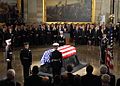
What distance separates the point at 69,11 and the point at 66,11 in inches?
10.3

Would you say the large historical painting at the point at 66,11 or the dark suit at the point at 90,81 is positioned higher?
the large historical painting at the point at 66,11

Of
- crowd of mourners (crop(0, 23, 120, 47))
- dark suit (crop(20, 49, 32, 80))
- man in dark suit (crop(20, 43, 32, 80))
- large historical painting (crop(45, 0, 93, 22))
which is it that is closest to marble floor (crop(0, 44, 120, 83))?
crowd of mourners (crop(0, 23, 120, 47))

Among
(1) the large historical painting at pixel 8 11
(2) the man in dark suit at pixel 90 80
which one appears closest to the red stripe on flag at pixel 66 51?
(2) the man in dark suit at pixel 90 80

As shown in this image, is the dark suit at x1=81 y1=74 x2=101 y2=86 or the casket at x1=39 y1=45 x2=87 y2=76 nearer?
the dark suit at x1=81 y1=74 x2=101 y2=86

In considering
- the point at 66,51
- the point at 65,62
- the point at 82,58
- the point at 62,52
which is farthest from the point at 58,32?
the point at 65,62

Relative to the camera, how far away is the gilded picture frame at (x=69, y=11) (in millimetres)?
31719

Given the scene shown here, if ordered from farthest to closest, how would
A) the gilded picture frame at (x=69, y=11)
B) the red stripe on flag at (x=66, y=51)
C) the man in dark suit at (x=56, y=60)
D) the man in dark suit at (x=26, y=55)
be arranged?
the gilded picture frame at (x=69, y=11) → the red stripe on flag at (x=66, y=51) → the man in dark suit at (x=26, y=55) → the man in dark suit at (x=56, y=60)

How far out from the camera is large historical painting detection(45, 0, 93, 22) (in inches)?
1255

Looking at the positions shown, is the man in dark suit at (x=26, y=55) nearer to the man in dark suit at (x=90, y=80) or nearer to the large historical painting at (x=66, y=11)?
the man in dark suit at (x=90, y=80)

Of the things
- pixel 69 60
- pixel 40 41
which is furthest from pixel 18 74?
pixel 40 41

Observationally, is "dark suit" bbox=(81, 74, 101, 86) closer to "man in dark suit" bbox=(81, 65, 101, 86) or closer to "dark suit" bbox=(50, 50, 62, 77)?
"man in dark suit" bbox=(81, 65, 101, 86)

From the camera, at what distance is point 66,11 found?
32250 millimetres

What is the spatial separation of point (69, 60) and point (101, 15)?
14.7 metres

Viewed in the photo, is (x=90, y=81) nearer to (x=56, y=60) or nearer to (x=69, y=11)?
(x=56, y=60)
